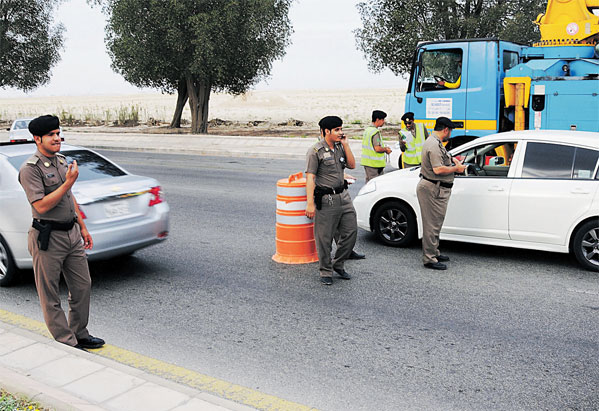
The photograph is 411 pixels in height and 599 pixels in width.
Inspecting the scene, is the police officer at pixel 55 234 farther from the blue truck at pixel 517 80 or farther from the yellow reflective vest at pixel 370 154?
the blue truck at pixel 517 80

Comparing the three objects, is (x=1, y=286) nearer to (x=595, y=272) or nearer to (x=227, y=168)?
(x=595, y=272)

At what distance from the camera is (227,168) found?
18641mm

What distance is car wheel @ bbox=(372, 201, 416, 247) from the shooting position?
8.56 metres

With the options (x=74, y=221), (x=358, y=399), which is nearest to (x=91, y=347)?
(x=74, y=221)

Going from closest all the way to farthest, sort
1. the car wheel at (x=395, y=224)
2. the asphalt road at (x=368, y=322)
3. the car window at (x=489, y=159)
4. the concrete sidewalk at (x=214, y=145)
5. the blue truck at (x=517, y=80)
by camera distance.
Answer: the asphalt road at (x=368, y=322), the car window at (x=489, y=159), the car wheel at (x=395, y=224), the blue truck at (x=517, y=80), the concrete sidewalk at (x=214, y=145)

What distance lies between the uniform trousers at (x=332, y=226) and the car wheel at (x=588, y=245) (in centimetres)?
251

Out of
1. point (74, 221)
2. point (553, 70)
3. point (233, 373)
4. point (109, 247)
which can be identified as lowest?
point (233, 373)

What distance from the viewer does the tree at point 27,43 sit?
142ft

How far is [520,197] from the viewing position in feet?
25.1

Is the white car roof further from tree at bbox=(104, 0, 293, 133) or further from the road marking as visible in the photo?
tree at bbox=(104, 0, 293, 133)

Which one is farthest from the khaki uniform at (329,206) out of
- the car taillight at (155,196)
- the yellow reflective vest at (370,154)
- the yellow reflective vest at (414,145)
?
the yellow reflective vest at (414,145)

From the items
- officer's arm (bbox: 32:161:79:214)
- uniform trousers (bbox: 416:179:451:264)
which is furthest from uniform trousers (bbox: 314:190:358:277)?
officer's arm (bbox: 32:161:79:214)

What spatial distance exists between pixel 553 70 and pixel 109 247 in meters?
9.21

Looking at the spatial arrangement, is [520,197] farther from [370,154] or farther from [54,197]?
[54,197]
